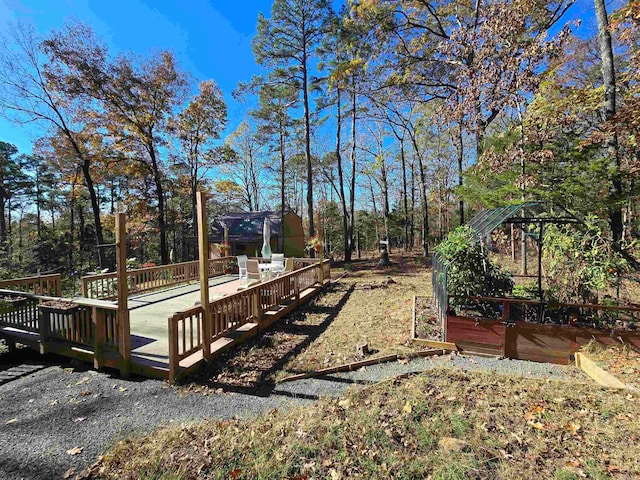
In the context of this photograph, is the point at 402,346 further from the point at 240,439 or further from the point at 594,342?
the point at 240,439

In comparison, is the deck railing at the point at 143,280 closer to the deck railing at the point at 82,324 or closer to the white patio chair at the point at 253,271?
the deck railing at the point at 82,324

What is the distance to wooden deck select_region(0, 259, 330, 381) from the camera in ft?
12.5

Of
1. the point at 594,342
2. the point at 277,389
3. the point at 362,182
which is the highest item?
the point at 362,182

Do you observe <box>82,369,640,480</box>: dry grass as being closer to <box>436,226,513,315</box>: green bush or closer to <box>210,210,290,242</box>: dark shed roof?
<box>436,226,513,315</box>: green bush

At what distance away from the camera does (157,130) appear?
47.7 ft

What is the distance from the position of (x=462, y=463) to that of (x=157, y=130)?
1699cm

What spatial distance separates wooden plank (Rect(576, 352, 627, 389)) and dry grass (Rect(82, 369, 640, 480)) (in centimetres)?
31

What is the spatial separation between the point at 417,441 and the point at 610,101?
7173mm

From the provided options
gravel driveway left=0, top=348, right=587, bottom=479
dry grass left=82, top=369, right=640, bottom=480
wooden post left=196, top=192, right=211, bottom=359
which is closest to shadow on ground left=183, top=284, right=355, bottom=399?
gravel driveway left=0, top=348, right=587, bottom=479

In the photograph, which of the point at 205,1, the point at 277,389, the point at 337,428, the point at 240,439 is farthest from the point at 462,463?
the point at 205,1

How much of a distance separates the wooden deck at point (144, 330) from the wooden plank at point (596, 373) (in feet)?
15.8

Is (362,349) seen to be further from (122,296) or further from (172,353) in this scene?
(122,296)

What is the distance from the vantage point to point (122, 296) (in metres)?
3.69

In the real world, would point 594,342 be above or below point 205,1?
below
